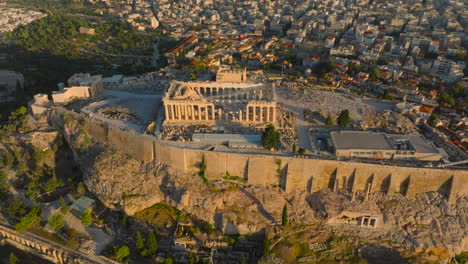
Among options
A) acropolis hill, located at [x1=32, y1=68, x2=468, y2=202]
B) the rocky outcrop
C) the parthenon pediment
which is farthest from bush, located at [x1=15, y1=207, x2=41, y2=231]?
the rocky outcrop

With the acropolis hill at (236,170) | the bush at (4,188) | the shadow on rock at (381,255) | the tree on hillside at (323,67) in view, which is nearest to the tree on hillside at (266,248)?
the acropolis hill at (236,170)

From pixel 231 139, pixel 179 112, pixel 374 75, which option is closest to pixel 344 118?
pixel 231 139

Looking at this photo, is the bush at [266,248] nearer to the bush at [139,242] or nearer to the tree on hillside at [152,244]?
the tree on hillside at [152,244]

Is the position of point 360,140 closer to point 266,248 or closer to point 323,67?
point 266,248

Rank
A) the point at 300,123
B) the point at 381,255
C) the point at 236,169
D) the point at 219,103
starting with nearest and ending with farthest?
the point at 381,255 → the point at 236,169 → the point at 300,123 → the point at 219,103

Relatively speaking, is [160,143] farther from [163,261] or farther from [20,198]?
[20,198]

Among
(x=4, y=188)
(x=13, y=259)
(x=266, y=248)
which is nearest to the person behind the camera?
(x=266, y=248)

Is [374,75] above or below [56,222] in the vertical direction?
above

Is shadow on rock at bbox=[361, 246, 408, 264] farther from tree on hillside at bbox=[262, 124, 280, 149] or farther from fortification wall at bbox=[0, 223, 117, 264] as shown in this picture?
fortification wall at bbox=[0, 223, 117, 264]
